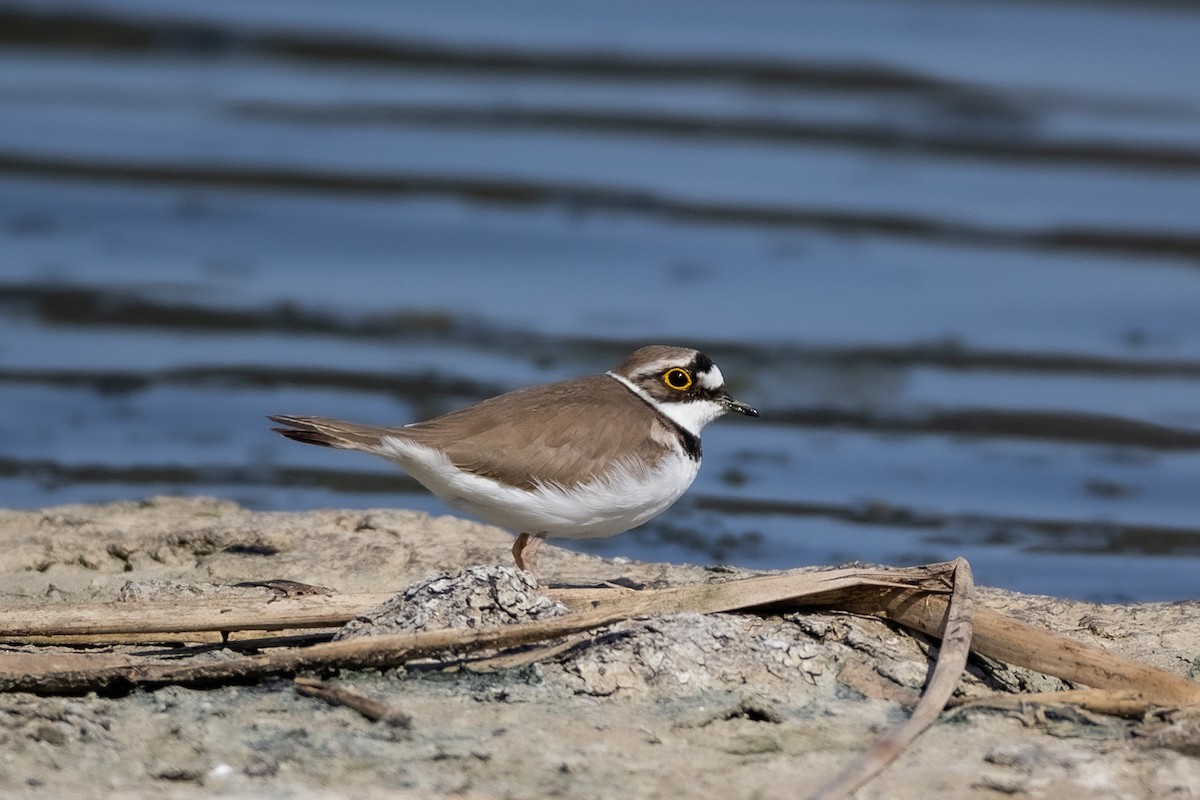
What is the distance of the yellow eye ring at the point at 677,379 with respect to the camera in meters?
6.05

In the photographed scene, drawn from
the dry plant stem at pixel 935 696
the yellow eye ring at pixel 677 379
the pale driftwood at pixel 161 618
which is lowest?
the pale driftwood at pixel 161 618

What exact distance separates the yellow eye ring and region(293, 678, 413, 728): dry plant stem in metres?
2.23

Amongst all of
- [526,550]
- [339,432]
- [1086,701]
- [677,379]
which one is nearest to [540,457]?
[526,550]

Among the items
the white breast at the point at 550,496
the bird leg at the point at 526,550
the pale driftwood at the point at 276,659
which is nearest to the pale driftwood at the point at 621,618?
the pale driftwood at the point at 276,659

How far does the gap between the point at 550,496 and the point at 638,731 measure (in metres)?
1.47

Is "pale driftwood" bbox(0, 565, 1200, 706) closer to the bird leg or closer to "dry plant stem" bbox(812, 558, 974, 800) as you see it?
"dry plant stem" bbox(812, 558, 974, 800)

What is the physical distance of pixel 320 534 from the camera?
6074 mm

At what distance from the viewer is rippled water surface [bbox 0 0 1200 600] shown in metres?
8.27

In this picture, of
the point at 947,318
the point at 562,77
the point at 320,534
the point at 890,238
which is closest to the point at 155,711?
the point at 320,534

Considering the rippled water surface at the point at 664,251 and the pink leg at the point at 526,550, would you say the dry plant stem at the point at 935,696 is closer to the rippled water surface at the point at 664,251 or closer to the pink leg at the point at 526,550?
the pink leg at the point at 526,550

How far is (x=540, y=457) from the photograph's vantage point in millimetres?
5395

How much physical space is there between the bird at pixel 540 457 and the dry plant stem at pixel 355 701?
4.20 feet

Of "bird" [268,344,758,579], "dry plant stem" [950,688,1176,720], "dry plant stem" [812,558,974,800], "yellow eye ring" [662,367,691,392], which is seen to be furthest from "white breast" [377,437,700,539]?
"dry plant stem" [950,688,1176,720]

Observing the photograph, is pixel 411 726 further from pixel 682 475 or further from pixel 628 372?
pixel 628 372
